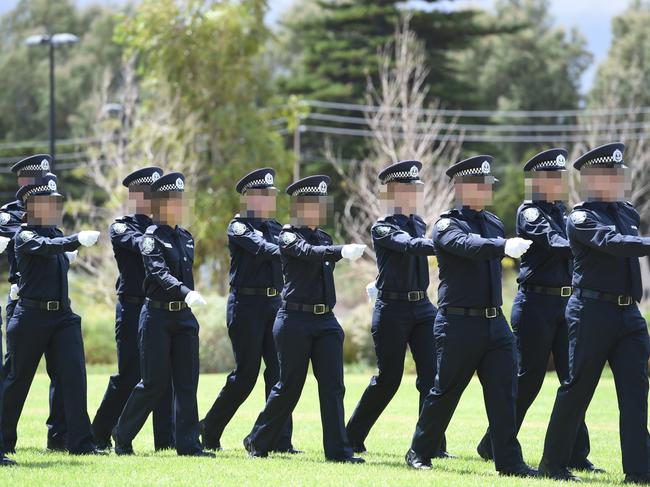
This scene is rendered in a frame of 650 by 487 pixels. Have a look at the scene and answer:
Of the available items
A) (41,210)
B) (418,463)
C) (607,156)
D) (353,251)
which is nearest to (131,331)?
(41,210)

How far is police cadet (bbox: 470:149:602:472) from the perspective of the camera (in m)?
9.41

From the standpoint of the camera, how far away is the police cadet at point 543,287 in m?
9.41

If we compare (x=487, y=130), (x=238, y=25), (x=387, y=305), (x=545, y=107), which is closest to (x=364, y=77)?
(x=487, y=130)

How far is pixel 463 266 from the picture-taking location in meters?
8.81

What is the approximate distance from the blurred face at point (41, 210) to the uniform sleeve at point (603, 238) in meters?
4.43

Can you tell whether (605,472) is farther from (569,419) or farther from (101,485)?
(101,485)

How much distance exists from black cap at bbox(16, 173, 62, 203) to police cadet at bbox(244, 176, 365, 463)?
2150 millimetres

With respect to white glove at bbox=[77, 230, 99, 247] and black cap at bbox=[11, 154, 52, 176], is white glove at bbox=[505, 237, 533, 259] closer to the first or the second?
white glove at bbox=[77, 230, 99, 247]

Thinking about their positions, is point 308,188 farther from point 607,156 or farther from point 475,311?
point 607,156

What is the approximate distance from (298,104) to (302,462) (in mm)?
17959

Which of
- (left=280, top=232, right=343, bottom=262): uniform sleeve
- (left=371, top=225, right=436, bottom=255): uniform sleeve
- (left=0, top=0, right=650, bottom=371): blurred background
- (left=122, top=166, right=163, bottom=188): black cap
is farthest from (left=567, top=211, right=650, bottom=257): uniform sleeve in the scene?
(left=0, top=0, right=650, bottom=371): blurred background

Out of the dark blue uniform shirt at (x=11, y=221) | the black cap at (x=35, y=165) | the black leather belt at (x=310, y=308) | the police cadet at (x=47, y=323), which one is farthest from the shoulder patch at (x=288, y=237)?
the dark blue uniform shirt at (x=11, y=221)

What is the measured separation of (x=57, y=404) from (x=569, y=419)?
4626mm

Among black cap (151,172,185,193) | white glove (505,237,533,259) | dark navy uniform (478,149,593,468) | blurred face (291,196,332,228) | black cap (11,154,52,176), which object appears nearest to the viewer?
white glove (505,237,533,259)
